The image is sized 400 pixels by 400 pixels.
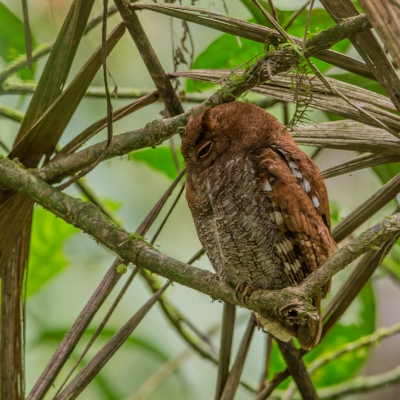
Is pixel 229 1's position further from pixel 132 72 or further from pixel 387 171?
pixel 387 171

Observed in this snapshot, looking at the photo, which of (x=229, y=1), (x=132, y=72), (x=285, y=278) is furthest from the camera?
(x=132, y=72)

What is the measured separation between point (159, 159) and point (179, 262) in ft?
3.93

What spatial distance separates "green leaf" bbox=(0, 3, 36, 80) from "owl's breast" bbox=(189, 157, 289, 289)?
2.93ft

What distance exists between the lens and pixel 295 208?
1.62 meters

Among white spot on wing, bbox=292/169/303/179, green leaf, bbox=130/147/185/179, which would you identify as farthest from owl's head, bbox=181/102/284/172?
green leaf, bbox=130/147/185/179

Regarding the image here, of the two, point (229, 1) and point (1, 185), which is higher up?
point (229, 1)

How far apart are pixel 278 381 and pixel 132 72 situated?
3.25 meters

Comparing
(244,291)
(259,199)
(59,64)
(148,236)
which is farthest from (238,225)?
(148,236)

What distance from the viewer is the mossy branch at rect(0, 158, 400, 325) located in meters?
1.08

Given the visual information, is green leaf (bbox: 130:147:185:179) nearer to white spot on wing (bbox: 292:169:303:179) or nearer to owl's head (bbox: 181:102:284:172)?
owl's head (bbox: 181:102:284:172)

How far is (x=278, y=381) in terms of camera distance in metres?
1.90

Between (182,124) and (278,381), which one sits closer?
(182,124)

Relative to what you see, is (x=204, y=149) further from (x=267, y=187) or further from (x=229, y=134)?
(x=267, y=187)

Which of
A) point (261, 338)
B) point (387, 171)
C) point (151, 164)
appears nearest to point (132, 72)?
point (151, 164)
